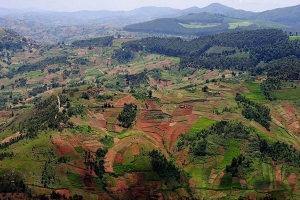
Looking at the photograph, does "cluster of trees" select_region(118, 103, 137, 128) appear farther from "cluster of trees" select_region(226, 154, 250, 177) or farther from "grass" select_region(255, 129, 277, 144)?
"grass" select_region(255, 129, 277, 144)

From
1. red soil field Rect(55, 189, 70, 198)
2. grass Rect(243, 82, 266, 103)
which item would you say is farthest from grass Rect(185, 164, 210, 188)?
grass Rect(243, 82, 266, 103)

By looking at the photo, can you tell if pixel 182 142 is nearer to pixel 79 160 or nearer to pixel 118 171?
pixel 118 171

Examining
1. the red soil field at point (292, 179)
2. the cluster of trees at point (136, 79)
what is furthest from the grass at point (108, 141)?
the cluster of trees at point (136, 79)

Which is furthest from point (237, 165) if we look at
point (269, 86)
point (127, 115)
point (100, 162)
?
point (269, 86)

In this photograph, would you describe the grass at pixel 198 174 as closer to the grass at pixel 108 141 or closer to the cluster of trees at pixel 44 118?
the grass at pixel 108 141

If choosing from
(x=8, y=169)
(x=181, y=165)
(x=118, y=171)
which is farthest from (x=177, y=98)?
(x=8, y=169)

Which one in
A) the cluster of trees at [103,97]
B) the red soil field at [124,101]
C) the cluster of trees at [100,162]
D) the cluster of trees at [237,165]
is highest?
the cluster of trees at [103,97]
